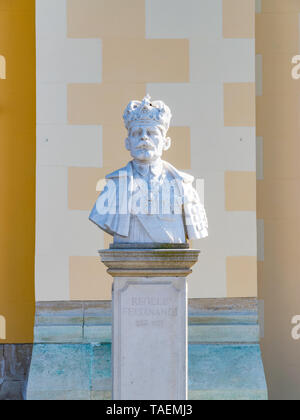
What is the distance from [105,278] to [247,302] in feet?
3.84

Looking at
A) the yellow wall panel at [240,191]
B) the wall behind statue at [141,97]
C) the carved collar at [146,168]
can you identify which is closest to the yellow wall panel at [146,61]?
the wall behind statue at [141,97]

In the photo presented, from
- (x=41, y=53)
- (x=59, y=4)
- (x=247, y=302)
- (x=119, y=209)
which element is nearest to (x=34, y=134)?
(x=41, y=53)

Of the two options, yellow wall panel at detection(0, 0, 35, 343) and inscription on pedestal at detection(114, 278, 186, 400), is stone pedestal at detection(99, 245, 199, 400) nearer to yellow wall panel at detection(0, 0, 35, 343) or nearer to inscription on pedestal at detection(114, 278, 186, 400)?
inscription on pedestal at detection(114, 278, 186, 400)

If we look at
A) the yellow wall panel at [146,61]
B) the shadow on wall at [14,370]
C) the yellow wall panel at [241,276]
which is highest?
the yellow wall panel at [146,61]

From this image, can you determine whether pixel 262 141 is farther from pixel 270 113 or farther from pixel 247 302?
pixel 247 302

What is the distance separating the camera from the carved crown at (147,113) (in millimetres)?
4129

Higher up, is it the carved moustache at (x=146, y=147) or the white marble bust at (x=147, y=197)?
the carved moustache at (x=146, y=147)

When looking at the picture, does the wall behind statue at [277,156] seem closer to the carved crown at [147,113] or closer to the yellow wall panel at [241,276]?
the yellow wall panel at [241,276]

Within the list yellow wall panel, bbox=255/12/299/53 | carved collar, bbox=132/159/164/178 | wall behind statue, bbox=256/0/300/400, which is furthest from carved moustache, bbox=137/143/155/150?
yellow wall panel, bbox=255/12/299/53

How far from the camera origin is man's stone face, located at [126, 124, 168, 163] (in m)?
4.14

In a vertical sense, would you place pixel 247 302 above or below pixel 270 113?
below

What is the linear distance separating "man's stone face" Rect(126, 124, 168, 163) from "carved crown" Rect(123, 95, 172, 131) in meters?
0.03

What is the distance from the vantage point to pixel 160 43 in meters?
5.43

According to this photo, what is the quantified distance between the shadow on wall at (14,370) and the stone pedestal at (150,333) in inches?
65.2
